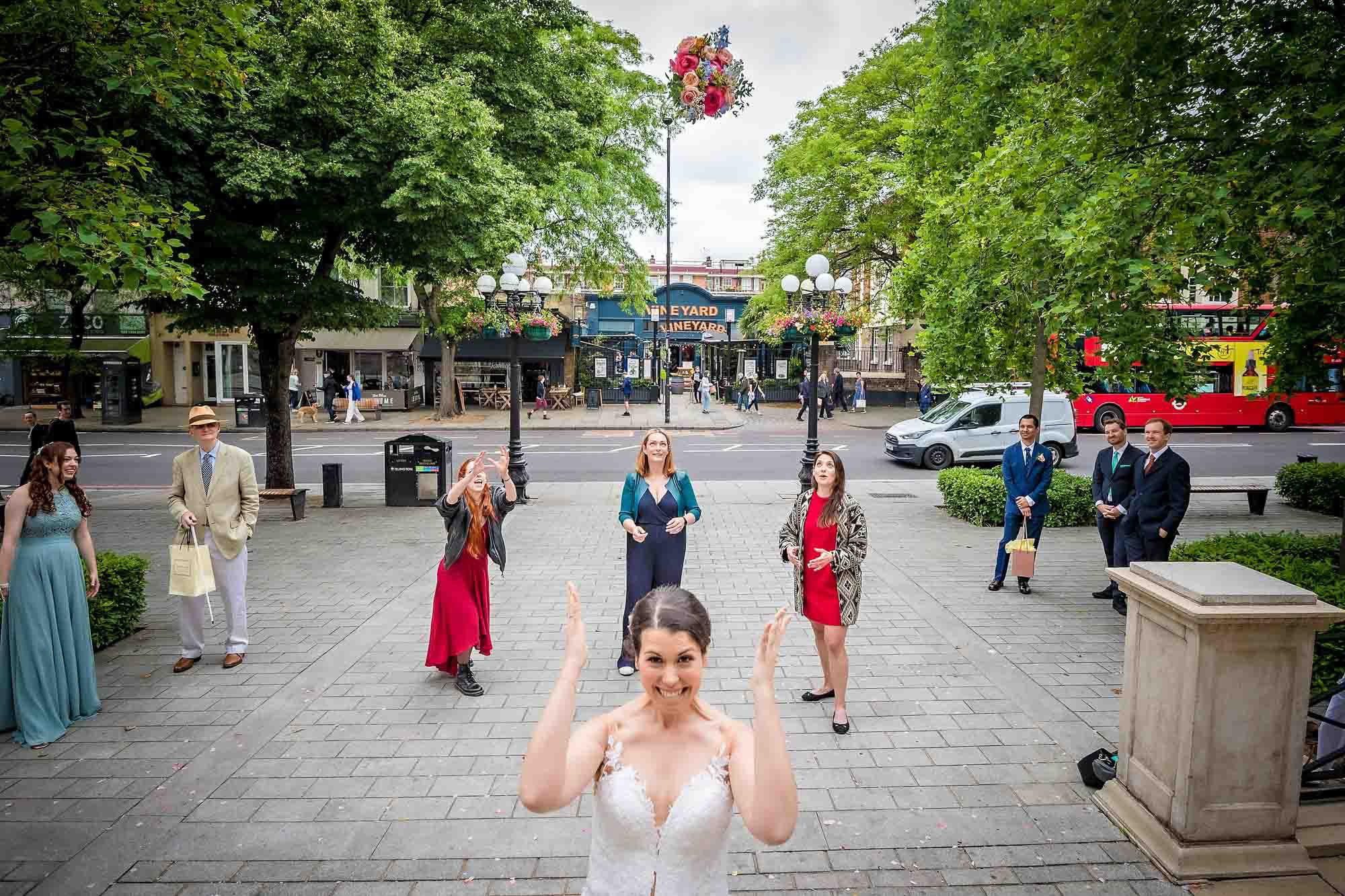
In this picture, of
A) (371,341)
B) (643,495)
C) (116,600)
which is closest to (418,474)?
(116,600)

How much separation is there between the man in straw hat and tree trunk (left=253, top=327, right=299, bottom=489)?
23.5 ft

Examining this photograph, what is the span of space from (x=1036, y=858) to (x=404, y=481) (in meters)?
11.9

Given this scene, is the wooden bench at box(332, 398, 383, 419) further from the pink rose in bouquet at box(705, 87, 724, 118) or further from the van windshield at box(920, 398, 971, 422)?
the van windshield at box(920, 398, 971, 422)

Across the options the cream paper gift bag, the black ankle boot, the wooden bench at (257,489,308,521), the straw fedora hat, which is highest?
the straw fedora hat

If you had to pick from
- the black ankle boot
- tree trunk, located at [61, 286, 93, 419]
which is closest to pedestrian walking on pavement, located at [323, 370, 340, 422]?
tree trunk, located at [61, 286, 93, 419]

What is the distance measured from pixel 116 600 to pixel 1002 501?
1111cm

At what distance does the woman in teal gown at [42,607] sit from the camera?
4828mm

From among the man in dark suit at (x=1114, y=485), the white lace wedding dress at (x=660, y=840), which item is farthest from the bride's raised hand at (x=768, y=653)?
the man in dark suit at (x=1114, y=485)

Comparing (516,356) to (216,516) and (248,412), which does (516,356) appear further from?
(248,412)

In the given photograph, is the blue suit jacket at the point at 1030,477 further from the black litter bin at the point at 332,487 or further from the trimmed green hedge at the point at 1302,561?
the black litter bin at the point at 332,487

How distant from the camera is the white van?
1891cm

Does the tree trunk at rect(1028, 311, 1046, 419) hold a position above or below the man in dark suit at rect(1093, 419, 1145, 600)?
above

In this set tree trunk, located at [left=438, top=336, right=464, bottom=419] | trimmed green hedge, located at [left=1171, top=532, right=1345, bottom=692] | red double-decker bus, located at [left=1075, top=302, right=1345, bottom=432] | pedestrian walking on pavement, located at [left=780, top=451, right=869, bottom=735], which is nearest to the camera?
trimmed green hedge, located at [left=1171, top=532, right=1345, bottom=692]

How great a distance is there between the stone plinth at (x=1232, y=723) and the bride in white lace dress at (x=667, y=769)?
2468 mm
